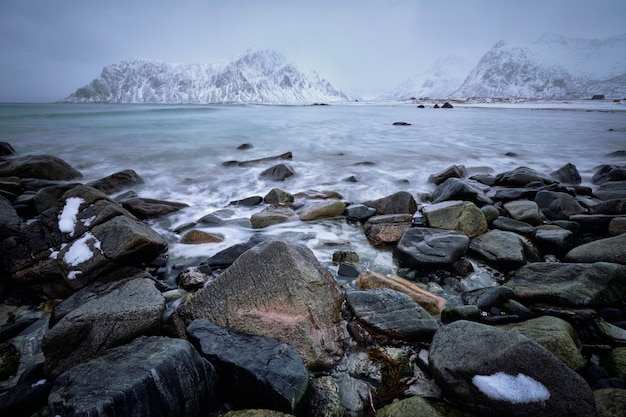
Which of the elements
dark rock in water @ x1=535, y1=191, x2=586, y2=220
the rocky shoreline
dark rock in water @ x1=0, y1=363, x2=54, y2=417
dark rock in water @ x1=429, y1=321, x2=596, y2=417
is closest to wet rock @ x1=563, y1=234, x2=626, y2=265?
the rocky shoreline

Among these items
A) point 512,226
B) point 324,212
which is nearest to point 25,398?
point 324,212

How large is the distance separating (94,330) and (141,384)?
3.08ft

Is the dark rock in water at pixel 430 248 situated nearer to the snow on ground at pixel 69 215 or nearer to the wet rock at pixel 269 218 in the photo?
the wet rock at pixel 269 218

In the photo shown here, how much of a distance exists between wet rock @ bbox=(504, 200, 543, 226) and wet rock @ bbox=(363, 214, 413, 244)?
1752mm

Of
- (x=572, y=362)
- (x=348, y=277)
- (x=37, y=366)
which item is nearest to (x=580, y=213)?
(x=572, y=362)

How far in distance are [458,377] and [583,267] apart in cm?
211

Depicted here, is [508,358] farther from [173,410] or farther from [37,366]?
[37,366]

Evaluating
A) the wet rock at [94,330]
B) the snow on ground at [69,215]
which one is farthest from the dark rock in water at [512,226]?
the snow on ground at [69,215]

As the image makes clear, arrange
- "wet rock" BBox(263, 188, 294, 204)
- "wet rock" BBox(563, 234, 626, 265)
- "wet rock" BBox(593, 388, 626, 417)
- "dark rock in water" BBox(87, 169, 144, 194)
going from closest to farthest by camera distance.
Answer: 1. "wet rock" BBox(593, 388, 626, 417)
2. "wet rock" BBox(563, 234, 626, 265)
3. "wet rock" BBox(263, 188, 294, 204)
4. "dark rock in water" BBox(87, 169, 144, 194)

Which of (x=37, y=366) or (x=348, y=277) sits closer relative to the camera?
(x=37, y=366)

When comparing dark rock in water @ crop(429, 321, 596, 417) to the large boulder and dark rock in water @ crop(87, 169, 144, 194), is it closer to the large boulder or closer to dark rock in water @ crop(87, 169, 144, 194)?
the large boulder

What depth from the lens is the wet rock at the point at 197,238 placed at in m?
4.45

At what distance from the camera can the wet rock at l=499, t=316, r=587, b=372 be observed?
203 cm

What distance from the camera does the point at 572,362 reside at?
2020mm
